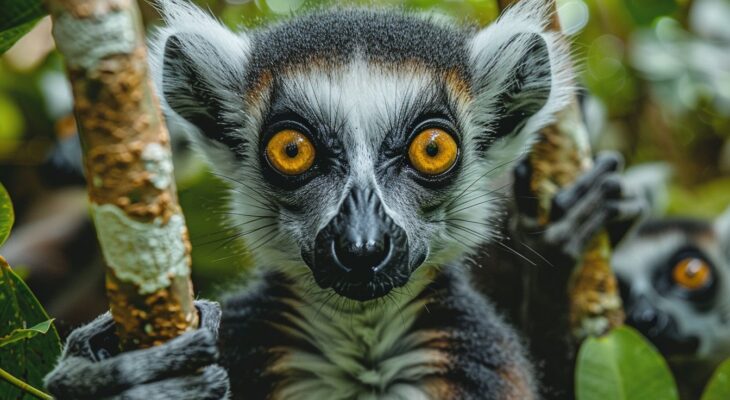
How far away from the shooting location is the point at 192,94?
9.35 feet

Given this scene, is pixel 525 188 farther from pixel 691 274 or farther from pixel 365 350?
pixel 691 274

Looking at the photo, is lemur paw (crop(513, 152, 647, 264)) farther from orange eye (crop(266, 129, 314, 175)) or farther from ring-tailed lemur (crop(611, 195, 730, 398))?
ring-tailed lemur (crop(611, 195, 730, 398))

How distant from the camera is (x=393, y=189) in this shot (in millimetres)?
2479

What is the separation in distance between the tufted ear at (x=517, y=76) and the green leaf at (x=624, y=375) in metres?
0.95

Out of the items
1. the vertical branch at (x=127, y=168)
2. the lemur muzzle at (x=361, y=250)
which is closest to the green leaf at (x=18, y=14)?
the vertical branch at (x=127, y=168)

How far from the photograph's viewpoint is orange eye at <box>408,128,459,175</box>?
256 centimetres

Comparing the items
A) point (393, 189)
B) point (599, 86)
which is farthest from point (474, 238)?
point (599, 86)

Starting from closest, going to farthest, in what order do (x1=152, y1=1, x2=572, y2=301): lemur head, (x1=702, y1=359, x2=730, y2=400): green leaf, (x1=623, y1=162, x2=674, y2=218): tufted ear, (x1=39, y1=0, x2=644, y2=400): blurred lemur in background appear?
(x1=702, y1=359, x2=730, y2=400): green leaf → (x1=152, y1=1, x2=572, y2=301): lemur head → (x1=39, y1=0, x2=644, y2=400): blurred lemur in background → (x1=623, y1=162, x2=674, y2=218): tufted ear

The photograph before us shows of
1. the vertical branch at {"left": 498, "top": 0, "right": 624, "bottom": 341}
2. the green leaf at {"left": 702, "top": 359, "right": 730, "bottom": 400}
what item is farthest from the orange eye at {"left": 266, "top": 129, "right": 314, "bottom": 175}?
the green leaf at {"left": 702, "top": 359, "right": 730, "bottom": 400}

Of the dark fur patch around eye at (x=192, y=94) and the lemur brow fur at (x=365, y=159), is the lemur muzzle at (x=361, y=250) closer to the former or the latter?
the lemur brow fur at (x=365, y=159)

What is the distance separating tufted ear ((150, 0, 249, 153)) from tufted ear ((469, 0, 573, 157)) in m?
0.93

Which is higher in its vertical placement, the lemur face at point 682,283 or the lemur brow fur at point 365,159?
the lemur brow fur at point 365,159

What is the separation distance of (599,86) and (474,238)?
171 inches

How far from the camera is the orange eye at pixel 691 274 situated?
5.25 m
